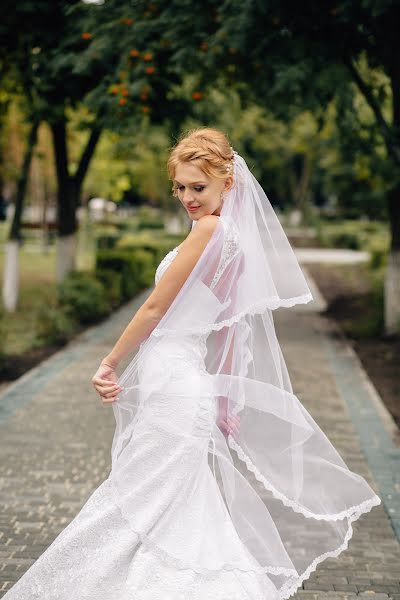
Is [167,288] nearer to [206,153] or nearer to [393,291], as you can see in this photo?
[206,153]

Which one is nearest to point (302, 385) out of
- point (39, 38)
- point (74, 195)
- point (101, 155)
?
point (39, 38)

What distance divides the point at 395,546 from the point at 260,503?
5.64 ft

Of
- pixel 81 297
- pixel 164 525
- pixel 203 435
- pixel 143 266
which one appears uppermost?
pixel 203 435

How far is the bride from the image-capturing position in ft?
10.7

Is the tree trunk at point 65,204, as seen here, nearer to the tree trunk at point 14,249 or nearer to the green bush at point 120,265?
the tree trunk at point 14,249

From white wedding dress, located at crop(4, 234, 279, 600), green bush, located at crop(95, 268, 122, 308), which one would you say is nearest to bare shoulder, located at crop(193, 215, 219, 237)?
white wedding dress, located at crop(4, 234, 279, 600)

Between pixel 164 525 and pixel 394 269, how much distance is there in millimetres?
10285

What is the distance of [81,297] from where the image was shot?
1438cm

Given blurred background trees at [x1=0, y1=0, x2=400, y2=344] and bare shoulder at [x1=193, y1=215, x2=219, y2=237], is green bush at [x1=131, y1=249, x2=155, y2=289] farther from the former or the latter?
bare shoulder at [x1=193, y1=215, x2=219, y2=237]

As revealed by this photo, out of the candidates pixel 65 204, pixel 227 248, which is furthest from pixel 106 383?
pixel 65 204

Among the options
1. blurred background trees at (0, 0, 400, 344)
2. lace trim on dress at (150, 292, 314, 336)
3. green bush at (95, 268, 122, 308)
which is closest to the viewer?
lace trim on dress at (150, 292, 314, 336)

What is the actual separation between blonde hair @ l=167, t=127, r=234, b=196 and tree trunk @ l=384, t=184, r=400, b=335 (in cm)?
1006

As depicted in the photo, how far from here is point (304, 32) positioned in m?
10.7

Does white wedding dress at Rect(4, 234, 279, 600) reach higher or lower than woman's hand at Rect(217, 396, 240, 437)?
lower
